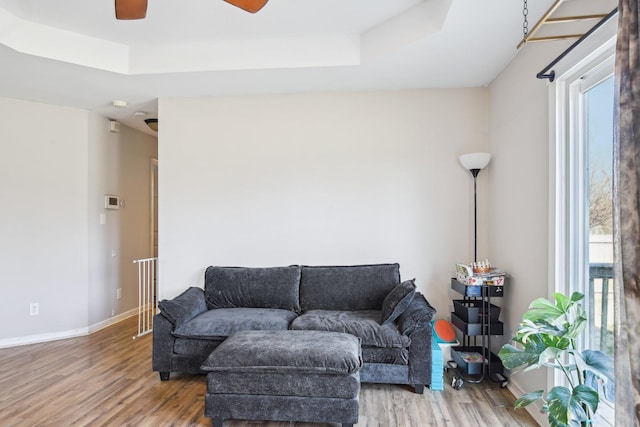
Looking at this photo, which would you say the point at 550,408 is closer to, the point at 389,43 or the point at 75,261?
the point at 389,43

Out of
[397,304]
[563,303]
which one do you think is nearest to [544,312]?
[563,303]

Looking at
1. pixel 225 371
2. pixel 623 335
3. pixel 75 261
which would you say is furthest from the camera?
pixel 75 261

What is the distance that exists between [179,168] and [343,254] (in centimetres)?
186

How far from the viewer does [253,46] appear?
327cm

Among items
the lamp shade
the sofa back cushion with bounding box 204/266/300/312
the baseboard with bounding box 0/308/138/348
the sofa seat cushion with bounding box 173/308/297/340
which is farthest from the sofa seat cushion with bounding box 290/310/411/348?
the baseboard with bounding box 0/308/138/348

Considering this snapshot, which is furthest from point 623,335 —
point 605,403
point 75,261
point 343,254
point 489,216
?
point 75,261

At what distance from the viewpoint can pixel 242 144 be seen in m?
3.94

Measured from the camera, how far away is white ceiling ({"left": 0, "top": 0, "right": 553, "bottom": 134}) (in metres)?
2.73

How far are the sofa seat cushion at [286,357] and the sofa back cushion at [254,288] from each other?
3.26 feet

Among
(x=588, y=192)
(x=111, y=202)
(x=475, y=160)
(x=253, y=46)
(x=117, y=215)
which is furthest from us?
(x=117, y=215)

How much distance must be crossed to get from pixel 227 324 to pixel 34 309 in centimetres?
250

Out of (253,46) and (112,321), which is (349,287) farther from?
(112,321)

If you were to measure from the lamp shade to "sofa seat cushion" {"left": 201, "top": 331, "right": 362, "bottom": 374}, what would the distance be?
190cm

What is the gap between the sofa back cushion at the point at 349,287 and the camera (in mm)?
3416
